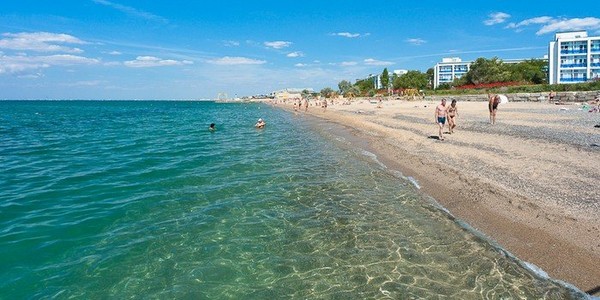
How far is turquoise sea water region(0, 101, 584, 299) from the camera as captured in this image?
19.6ft

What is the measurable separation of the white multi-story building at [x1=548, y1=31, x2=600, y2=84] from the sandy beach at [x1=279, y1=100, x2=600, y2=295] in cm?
9141

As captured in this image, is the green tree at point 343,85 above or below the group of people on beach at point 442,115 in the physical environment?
above

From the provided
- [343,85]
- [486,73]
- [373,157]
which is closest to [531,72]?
[486,73]

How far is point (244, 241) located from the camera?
310 inches

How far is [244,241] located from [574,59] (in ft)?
368

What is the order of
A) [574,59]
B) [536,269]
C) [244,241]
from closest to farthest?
1. [536,269]
2. [244,241]
3. [574,59]

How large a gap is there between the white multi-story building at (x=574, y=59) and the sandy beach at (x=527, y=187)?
91410mm

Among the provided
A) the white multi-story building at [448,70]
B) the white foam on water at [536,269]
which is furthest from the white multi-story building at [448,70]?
the white foam on water at [536,269]

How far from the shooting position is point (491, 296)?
5504 millimetres

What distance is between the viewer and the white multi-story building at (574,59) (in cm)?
9200

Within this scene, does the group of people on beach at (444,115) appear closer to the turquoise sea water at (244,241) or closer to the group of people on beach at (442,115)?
the group of people on beach at (442,115)

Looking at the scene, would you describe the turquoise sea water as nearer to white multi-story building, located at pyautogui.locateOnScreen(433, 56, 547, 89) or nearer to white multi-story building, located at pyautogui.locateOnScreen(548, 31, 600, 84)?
white multi-story building, located at pyautogui.locateOnScreen(548, 31, 600, 84)

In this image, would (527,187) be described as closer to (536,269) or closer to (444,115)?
(536,269)

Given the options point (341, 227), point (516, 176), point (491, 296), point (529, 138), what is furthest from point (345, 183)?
point (529, 138)
